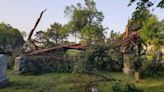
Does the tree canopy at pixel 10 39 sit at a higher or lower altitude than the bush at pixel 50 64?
higher

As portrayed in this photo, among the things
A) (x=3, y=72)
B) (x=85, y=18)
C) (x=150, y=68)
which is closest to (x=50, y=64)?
(x=3, y=72)

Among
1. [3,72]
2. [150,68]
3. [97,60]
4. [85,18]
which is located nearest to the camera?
[3,72]

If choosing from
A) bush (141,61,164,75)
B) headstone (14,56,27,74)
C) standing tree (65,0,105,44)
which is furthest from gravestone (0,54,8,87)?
standing tree (65,0,105,44)

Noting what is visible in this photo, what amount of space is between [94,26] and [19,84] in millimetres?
32342

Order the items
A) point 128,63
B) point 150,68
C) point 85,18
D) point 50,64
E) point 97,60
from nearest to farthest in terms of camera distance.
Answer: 1. point 150,68
2. point 97,60
3. point 128,63
4. point 50,64
5. point 85,18

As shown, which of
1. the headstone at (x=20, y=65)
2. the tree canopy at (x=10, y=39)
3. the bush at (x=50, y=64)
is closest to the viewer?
the headstone at (x=20, y=65)

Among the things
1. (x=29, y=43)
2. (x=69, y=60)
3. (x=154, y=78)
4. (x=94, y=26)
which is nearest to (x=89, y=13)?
(x=94, y=26)

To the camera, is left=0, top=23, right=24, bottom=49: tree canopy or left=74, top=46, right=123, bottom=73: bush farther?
left=0, top=23, right=24, bottom=49: tree canopy

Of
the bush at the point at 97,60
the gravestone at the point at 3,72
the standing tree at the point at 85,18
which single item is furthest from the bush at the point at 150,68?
the standing tree at the point at 85,18

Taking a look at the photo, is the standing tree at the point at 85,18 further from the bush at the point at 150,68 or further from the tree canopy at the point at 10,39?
the bush at the point at 150,68

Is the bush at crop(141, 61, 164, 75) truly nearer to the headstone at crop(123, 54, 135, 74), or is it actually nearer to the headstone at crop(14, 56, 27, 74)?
the headstone at crop(123, 54, 135, 74)

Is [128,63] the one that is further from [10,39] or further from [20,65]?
[10,39]

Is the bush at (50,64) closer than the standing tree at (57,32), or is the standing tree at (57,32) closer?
the bush at (50,64)

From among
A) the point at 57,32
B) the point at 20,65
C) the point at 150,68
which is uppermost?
the point at 57,32
